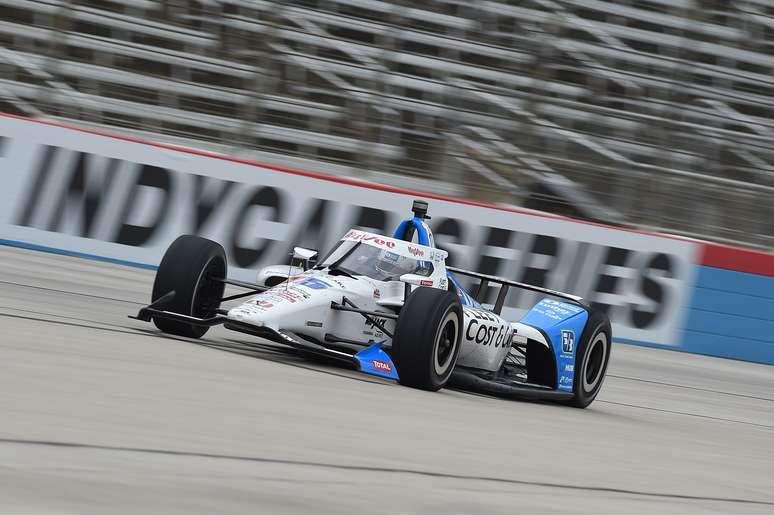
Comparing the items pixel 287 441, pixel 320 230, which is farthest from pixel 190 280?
pixel 320 230

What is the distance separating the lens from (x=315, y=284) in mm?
7344

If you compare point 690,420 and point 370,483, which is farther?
point 690,420

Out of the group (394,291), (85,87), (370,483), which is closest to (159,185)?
(85,87)

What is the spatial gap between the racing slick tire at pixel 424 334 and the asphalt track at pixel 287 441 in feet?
0.56

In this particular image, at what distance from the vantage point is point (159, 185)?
12.8m

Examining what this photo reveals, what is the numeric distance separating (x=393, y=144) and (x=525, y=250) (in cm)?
265

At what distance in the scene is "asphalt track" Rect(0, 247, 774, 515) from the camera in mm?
3646

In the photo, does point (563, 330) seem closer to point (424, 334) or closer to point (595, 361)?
point (595, 361)

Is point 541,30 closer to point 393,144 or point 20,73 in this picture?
point 393,144

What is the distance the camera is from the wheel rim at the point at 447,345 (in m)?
7.17

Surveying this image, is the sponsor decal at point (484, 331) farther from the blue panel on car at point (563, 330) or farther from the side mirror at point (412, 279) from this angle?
the side mirror at point (412, 279)

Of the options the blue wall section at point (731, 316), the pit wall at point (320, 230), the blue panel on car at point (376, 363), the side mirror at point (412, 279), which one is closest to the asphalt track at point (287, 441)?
the blue panel on car at point (376, 363)

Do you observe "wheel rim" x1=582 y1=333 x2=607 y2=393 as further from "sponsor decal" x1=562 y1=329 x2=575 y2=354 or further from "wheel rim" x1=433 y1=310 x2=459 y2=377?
"wheel rim" x1=433 y1=310 x2=459 y2=377

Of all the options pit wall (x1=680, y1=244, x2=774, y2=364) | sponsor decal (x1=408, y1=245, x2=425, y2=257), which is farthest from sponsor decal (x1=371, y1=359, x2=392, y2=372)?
pit wall (x1=680, y1=244, x2=774, y2=364)
